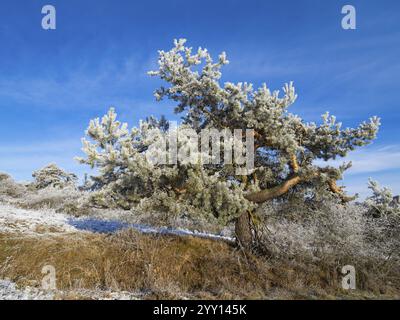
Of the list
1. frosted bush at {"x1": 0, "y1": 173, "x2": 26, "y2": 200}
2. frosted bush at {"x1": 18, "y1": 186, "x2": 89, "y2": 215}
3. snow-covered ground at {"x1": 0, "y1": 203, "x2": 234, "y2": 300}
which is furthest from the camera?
frosted bush at {"x1": 0, "y1": 173, "x2": 26, "y2": 200}

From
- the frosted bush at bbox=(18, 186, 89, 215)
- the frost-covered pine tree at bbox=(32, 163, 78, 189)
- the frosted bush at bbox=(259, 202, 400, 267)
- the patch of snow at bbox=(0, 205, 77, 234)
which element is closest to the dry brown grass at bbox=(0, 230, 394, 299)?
the patch of snow at bbox=(0, 205, 77, 234)

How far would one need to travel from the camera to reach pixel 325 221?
38.9 ft

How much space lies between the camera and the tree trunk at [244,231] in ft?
36.9

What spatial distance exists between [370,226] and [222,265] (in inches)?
221

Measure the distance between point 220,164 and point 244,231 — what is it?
268 centimetres

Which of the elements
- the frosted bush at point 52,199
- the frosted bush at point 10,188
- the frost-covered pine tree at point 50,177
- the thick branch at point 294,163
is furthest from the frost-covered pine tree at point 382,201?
the frost-covered pine tree at point 50,177

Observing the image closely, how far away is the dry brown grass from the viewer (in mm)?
8484

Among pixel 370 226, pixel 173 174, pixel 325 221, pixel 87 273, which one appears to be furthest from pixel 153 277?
pixel 370 226

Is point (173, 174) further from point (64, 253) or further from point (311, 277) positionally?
point (311, 277)

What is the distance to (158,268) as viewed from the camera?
9570 mm

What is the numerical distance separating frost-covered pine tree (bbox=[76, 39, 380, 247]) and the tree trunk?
3cm

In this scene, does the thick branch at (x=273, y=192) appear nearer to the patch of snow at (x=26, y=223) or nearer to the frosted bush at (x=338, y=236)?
the frosted bush at (x=338, y=236)

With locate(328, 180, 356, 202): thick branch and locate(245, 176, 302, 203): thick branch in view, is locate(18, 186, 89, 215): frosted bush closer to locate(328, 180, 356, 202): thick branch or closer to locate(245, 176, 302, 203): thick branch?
locate(245, 176, 302, 203): thick branch

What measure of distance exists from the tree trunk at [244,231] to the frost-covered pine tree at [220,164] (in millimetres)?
31
